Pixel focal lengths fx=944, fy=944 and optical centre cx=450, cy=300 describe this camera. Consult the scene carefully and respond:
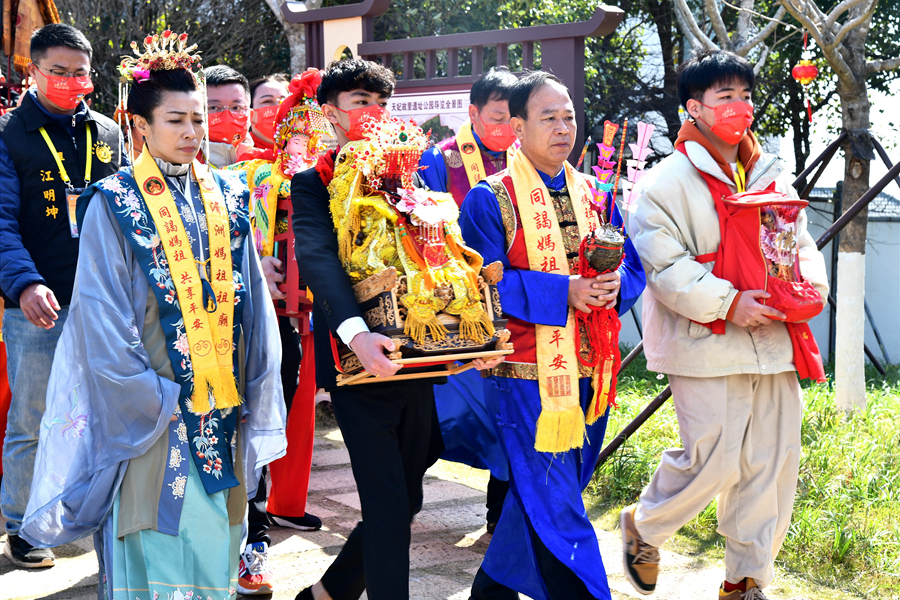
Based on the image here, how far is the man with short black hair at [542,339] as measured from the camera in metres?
3.18

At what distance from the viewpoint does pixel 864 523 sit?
14.0 feet

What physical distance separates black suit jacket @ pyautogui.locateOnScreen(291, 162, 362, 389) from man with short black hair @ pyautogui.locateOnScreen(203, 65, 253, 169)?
1.61m

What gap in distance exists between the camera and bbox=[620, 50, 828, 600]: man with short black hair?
3.56 meters

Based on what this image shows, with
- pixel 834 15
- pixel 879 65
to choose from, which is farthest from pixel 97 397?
pixel 879 65

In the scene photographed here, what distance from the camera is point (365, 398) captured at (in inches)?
116

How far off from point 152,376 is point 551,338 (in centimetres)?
132

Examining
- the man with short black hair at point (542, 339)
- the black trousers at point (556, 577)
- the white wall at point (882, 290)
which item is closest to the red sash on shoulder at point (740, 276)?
the man with short black hair at point (542, 339)

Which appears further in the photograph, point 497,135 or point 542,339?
point 497,135

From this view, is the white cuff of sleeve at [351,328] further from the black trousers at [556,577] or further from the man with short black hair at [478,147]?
the man with short black hair at [478,147]

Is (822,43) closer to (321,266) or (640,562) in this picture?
(640,562)

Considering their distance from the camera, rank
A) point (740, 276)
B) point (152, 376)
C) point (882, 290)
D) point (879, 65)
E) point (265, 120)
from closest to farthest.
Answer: point (152, 376) < point (740, 276) < point (265, 120) < point (879, 65) < point (882, 290)

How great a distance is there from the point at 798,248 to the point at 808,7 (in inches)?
122

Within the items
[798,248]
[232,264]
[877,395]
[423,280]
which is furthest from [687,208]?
[877,395]

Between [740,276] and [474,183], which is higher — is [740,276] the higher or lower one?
the lower one
